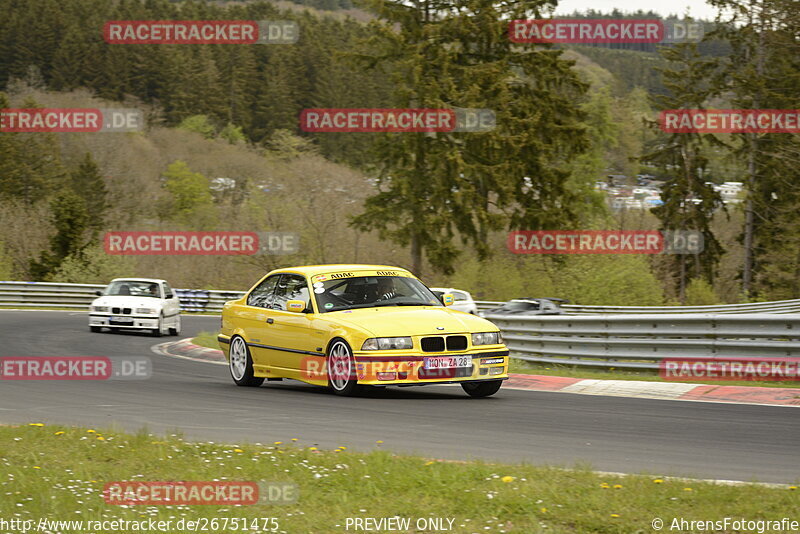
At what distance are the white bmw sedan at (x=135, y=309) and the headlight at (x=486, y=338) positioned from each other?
580 inches

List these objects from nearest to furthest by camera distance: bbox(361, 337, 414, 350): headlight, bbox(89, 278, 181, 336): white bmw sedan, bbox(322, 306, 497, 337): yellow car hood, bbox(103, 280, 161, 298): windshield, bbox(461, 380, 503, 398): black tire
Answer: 1. bbox(361, 337, 414, 350): headlight
2. bbox(322, 306, 497, 337): yellow car hood
3. bbox(461, 380, 503, 398): black tire
4. bbox(89, 278, 181, 336): white bmw sedan
5. bbox(103, 280, 161, 298): windshield

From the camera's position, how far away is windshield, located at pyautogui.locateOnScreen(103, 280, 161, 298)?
1036 inches

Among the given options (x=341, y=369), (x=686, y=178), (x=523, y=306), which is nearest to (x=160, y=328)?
(x=523, y=306)

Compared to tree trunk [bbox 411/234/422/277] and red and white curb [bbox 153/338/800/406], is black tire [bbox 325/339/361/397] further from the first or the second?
tree trunk [bbox 411/234/422/277]

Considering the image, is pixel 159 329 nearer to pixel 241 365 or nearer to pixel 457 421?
pixel 241 365

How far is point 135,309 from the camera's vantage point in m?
25.4

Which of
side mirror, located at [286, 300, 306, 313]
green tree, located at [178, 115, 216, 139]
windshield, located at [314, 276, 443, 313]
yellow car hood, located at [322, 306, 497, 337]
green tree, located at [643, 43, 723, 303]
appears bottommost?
yellow car hood, located at [322, 306, 497, 337]

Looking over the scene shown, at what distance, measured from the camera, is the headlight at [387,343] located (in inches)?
464

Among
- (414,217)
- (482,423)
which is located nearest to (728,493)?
(482,423)

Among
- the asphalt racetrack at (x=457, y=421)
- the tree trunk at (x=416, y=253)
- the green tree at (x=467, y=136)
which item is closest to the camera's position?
the asphalt racetrack at (x=457, y=421)

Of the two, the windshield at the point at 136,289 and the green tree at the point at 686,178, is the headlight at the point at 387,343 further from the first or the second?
the green tree at the point at 686,178

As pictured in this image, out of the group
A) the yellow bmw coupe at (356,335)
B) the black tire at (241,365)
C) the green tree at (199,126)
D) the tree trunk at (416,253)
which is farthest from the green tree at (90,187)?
the yellow bmw coupe at (356,335)

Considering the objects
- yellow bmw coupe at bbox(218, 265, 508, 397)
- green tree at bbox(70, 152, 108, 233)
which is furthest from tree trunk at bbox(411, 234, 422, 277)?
green tree at bbox(70, 152, 108, 233)

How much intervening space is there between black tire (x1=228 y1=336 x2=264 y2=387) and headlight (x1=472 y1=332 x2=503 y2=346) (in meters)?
3.44
